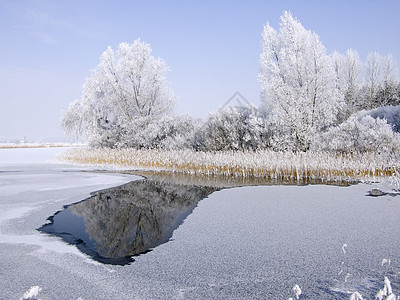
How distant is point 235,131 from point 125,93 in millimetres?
11096

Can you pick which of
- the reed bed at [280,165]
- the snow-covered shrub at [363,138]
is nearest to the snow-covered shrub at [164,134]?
the reed bed at [280,165]

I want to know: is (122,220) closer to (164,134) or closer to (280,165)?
(280,165)

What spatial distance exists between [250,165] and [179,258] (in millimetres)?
8970

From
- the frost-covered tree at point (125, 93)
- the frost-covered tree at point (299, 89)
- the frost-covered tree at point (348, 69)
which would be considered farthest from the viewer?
the frost-covered tree at point (348, 69)

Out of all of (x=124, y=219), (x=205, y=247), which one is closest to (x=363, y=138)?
(x=124, y=219)

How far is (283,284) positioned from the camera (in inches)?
109

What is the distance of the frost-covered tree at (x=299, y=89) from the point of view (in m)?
15.2

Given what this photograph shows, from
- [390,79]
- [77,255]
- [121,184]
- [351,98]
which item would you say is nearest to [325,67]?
[121,184]

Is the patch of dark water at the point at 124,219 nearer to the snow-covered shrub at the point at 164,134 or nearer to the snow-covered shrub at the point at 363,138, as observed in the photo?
the snow-covered shrub at the point at 363,138

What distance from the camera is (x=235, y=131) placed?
56.0 feet

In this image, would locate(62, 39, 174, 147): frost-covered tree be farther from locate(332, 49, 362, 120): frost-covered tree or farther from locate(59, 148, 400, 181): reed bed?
locate(332, 49, 362, 120): frost-covered tree

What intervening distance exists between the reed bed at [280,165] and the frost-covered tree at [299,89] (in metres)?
2.42

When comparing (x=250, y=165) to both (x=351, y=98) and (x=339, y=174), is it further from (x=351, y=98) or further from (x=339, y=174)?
(x=351, y=98)

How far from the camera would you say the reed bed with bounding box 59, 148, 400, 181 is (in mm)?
10422
